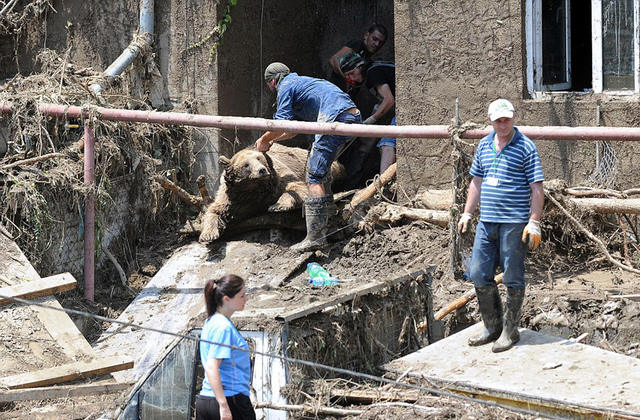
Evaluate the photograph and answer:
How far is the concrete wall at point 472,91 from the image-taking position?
8578mm

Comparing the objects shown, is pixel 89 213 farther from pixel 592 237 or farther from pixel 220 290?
pixel 592 237

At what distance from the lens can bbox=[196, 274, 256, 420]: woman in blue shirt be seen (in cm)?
491

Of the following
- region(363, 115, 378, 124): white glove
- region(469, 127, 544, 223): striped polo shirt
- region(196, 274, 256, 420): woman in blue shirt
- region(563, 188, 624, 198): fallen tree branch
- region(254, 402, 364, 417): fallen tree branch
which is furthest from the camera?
region(363, 115, 378, 124): white glove

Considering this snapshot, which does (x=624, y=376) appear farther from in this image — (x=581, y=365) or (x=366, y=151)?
(x=366, y=151)

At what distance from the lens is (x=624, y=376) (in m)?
5.81

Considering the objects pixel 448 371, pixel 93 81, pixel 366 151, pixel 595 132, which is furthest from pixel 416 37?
pixel 448 371

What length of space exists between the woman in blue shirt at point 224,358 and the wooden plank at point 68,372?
2.05 meters

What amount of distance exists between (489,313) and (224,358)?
87.2 inches

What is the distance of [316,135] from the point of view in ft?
28.6

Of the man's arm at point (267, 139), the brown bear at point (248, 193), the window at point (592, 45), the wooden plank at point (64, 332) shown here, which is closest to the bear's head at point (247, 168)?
the brown bear at point (248, 193)

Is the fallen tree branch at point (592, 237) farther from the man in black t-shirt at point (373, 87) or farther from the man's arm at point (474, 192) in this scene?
the man in black t-shirt at point (373, 87)

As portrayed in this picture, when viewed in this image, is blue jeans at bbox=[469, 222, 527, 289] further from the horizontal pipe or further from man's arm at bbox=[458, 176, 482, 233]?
the horizontal pipe

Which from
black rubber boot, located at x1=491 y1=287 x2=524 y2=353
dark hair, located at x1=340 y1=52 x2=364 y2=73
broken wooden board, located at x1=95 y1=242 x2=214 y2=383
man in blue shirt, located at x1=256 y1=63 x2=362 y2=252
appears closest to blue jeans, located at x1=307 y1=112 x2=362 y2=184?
man in blue shirt, located at x1=256 y1=63 x2=362 y2=252

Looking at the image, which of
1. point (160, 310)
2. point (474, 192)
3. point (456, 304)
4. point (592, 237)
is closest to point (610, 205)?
point (592, 237)
